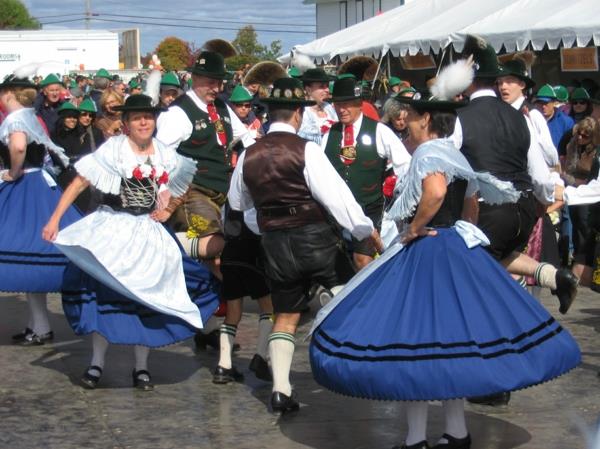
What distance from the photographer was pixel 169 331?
696cm

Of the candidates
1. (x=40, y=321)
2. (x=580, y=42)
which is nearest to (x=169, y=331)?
(x=40, y=321)

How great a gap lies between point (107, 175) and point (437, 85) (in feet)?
7.09

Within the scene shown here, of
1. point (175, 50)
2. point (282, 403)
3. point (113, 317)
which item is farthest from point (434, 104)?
point (175, 50)

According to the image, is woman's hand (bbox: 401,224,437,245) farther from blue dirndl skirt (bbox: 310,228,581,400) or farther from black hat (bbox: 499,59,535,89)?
black hat (bbox: 499,59,535,89)

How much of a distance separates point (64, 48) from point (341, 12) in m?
18.0

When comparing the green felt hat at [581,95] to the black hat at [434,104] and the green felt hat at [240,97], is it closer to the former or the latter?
the green felt hat at [240,97]

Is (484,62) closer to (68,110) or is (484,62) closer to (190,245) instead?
(190,245)

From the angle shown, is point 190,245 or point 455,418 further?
point 190,245

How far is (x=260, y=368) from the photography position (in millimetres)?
7207

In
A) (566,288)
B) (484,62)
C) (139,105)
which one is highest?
(484,62)

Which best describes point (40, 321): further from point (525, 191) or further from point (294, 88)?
point (525, 191)

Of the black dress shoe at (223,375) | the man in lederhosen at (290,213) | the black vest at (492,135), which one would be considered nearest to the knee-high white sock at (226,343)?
the black dress shoe at (223,375)

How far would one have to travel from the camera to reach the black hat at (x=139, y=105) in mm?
7020

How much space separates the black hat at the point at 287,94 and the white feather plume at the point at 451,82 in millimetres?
872
